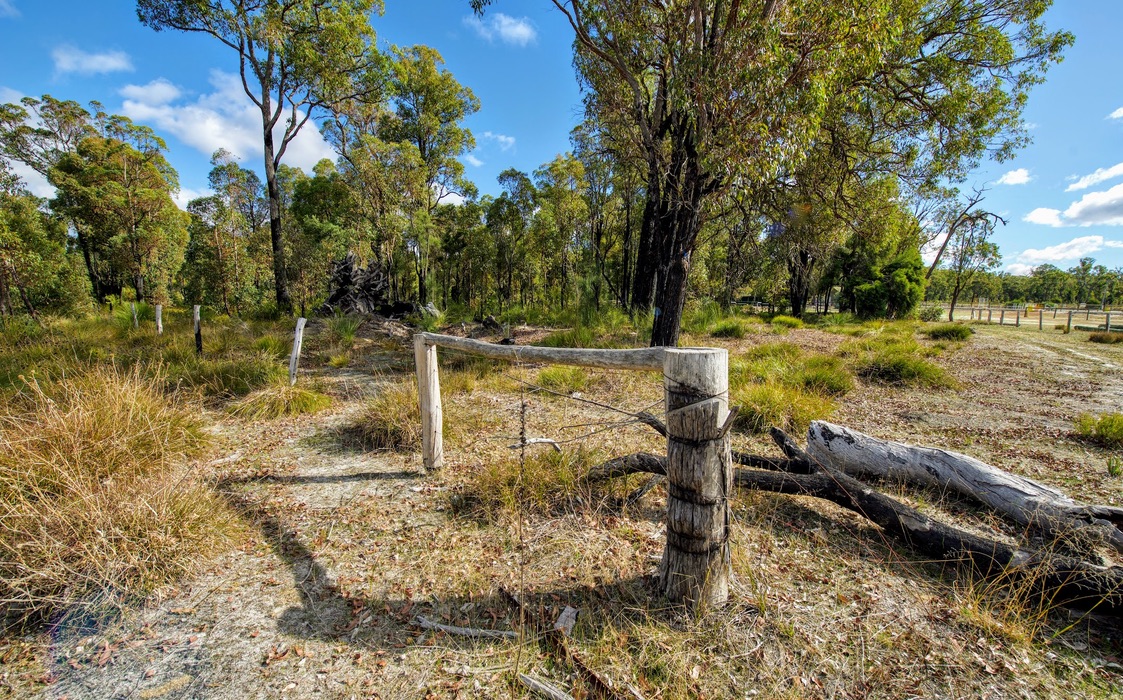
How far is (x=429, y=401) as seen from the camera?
3537 millimetres

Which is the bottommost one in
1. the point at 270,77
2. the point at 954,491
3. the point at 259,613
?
the point at 259,613

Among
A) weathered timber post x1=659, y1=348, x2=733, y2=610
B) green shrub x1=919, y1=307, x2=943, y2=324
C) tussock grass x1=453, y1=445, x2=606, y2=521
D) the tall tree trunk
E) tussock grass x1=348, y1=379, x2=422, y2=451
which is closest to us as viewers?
weathered timber post x1=659, y1=348, x2=733, y2=610

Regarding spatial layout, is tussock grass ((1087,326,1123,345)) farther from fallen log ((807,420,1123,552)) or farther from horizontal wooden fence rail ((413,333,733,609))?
horizontal wooden fence rail ((413,333,733,609))

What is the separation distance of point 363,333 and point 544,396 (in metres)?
7.72

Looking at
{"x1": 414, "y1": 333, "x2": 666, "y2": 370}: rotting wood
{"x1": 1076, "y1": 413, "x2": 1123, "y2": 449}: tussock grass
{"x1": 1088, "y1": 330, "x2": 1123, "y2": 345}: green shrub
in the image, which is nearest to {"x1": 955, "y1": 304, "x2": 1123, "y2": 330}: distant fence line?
{"x1": 1088, "y1": 330, "x2": 1123, "y2": 345}: green shrub

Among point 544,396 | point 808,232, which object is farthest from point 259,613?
point 808,232

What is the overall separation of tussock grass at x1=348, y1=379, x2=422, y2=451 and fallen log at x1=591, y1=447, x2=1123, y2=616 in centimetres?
207

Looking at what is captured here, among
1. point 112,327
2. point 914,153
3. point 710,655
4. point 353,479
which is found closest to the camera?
point 710,655

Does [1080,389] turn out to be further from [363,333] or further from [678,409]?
[363,333]

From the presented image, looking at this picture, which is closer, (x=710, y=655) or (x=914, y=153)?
(x=710, y=655)

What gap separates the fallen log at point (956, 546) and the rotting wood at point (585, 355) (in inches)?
45.7

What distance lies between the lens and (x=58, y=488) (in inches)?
98.2

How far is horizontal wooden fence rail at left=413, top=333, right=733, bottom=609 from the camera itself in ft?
5.97

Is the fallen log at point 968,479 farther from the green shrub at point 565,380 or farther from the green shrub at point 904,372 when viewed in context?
the green shrub at point 904,372
